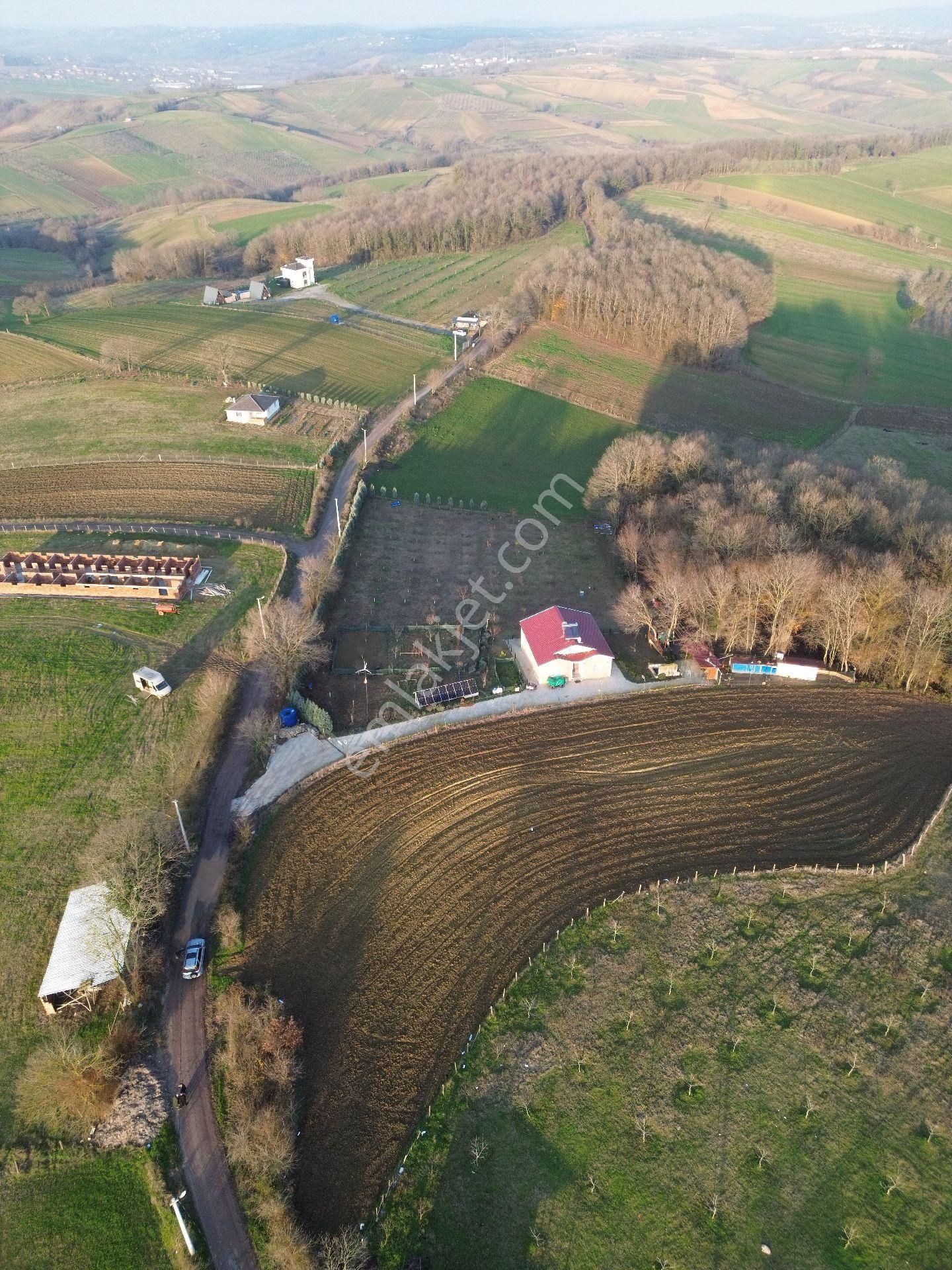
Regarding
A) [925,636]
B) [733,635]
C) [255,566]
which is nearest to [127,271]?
[255,566]

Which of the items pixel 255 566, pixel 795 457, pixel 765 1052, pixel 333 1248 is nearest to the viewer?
pixel 333 1248

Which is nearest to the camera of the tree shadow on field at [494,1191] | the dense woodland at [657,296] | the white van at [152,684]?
the tree shadow on field at [494,1191]

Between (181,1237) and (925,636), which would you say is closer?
(181,1237)

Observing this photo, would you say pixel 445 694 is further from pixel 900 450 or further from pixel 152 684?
pixel 900 450

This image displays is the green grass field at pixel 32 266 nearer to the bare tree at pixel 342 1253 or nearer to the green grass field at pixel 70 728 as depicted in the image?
the green grass field at pixel 70 728

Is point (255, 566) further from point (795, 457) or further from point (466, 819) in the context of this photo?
point (795, 457)

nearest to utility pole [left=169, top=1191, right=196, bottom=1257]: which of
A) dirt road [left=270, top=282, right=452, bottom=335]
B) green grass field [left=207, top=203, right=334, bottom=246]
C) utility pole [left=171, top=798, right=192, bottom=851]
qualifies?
utility pole [left=171, top=798, right=192, bottom=851]

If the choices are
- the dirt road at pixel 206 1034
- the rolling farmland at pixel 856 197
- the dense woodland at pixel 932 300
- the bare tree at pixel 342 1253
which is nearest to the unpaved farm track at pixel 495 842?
the bare tree at pixel 342 1253
